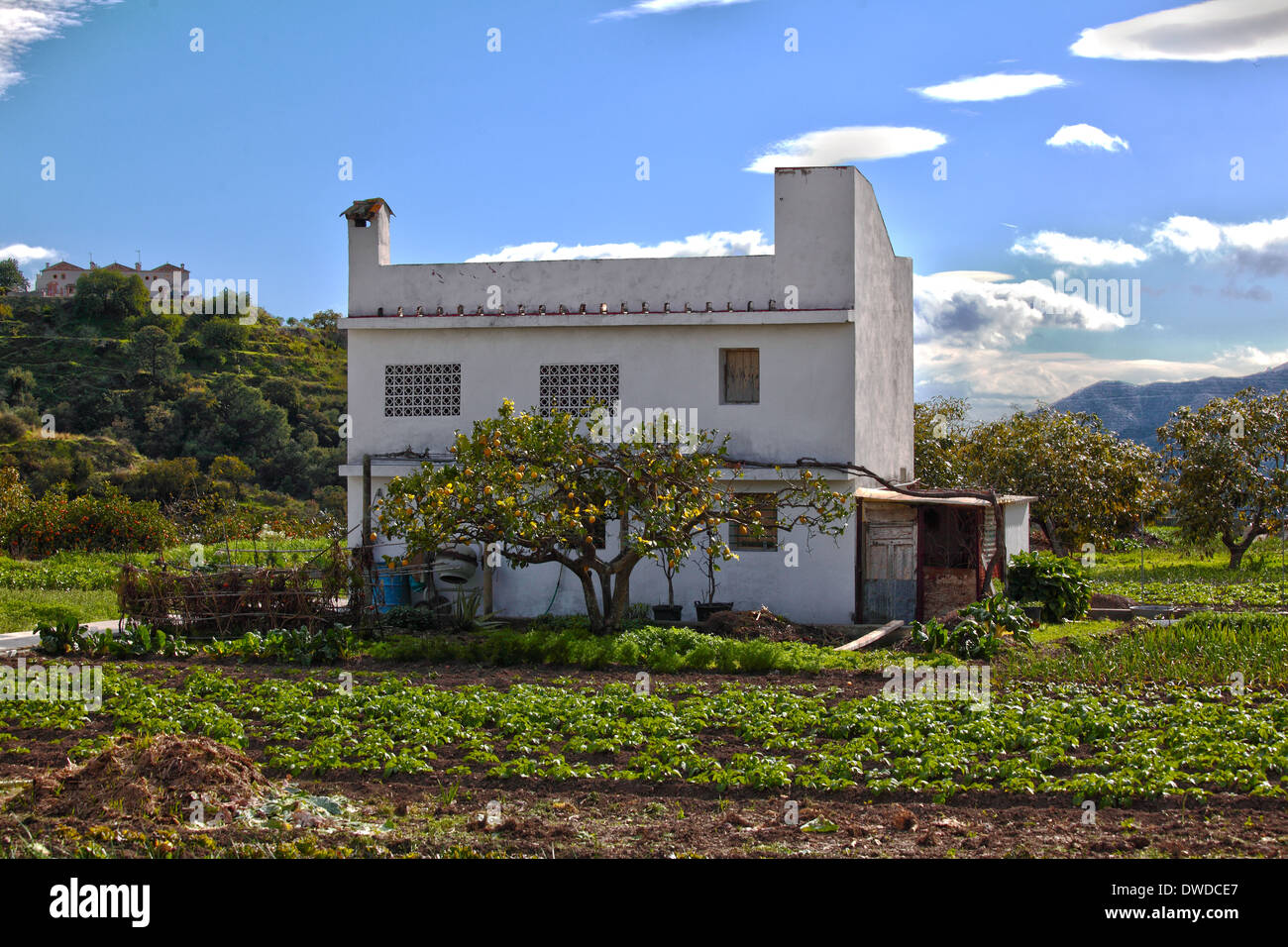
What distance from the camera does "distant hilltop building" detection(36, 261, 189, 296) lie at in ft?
230

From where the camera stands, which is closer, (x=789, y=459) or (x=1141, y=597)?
(x=789, y=459)

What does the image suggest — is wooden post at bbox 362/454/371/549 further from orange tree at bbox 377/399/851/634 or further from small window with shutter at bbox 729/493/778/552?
small window with shutter at bbox 729/493/778/552

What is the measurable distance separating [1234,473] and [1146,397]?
379 feet

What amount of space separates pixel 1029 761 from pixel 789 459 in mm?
10905

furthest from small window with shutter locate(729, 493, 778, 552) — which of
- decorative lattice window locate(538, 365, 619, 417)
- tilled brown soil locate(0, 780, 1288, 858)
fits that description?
tilled brown soil locate(0, 780, 1288, 858)

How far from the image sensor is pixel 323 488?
163 feet

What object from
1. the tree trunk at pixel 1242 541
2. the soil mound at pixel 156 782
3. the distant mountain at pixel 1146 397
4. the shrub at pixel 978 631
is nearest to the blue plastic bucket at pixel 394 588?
the shrub at pixel 978 631

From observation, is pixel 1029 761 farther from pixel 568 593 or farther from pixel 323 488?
pixel 323 488

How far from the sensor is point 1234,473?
3256 cm

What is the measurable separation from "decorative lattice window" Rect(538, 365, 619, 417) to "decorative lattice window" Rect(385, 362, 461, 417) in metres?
1.60

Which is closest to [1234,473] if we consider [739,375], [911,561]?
[911,561]

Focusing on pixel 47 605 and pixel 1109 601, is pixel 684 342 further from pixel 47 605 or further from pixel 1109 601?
pixel 47 605

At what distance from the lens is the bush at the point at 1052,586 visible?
1972cm
